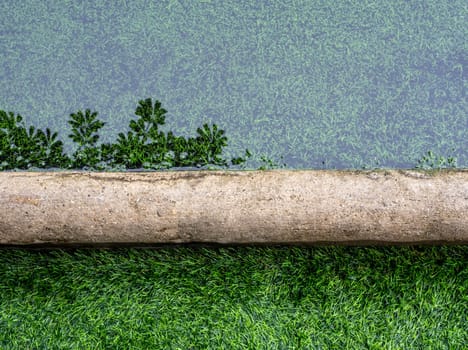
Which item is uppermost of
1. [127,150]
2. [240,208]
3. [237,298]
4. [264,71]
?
[264,71]

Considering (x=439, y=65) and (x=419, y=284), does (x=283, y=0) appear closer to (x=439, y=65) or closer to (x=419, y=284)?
(x=439, y=65)

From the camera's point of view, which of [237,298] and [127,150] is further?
[127,150]

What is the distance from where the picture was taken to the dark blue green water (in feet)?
9.07

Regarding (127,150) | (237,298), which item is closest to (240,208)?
(237,298)

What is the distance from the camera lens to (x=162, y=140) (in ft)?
9.02

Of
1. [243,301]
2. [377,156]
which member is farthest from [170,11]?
[243,301]

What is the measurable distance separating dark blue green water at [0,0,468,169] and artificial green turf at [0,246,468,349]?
530 millimetres

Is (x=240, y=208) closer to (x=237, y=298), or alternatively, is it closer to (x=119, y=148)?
(x=237, y=298)

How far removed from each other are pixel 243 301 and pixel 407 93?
1.35 meters

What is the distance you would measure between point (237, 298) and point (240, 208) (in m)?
0.45

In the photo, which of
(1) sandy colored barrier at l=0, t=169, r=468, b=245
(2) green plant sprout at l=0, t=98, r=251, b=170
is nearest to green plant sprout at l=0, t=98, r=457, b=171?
(2) green plant sprout at l=0, t=98, r=251, b=170

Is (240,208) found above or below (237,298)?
above

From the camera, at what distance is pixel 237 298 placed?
245 cm

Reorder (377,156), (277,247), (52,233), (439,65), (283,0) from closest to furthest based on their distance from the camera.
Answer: (52,233) < (277,247) < (377,156) < (439,65) < (283,0)
